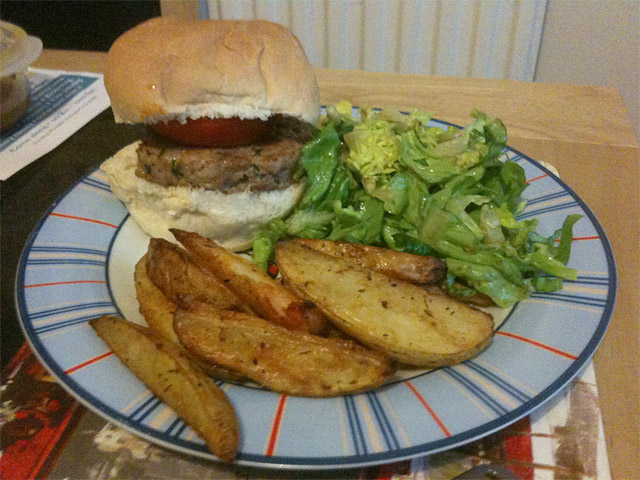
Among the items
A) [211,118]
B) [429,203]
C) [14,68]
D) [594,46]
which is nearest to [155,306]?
[211,118]

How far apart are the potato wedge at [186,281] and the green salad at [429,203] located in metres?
0.41

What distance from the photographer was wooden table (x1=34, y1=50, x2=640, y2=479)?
1304mm

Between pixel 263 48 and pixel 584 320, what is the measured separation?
4.32 feet

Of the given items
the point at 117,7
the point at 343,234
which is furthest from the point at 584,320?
the point at 117,7

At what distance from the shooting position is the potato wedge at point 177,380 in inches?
39.8

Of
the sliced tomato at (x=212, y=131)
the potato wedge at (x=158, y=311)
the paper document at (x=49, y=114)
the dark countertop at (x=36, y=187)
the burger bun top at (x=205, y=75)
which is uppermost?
the burger bun top at (x=205, y=75)

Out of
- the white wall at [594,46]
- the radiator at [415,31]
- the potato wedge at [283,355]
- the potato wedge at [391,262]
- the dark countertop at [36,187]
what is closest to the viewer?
the potato wedge at [283,355]

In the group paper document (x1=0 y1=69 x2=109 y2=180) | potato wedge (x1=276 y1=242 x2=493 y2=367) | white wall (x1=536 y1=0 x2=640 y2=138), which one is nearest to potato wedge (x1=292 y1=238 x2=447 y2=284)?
potato wedge (x1=276 y1=242 x2=493 y2=367)

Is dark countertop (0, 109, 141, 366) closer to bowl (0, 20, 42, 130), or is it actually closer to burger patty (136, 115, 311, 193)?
bowl (0, 20, 42, 130)

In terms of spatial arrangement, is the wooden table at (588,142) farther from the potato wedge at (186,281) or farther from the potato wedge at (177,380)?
the potato wedge at (186,281)

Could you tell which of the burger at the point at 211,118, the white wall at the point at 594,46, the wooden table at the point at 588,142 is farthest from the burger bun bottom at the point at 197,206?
the white wall at the point at 594,46

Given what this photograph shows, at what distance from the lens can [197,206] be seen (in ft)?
5.72

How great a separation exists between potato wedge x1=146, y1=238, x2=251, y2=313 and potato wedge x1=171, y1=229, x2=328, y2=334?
26 mm

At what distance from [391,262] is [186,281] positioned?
593mm
